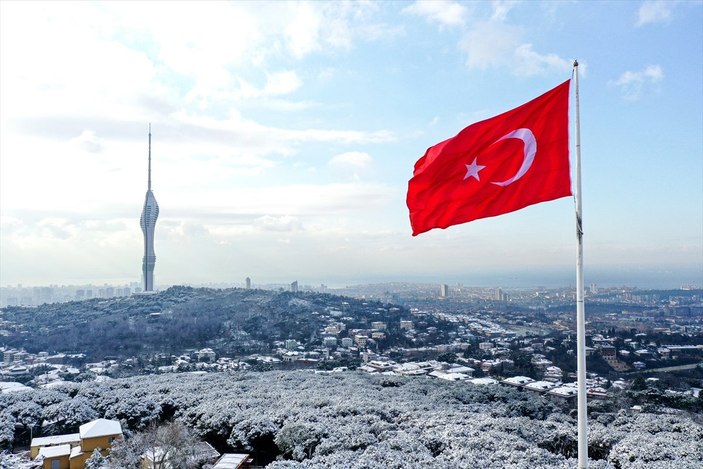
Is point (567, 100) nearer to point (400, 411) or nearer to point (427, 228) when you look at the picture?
point (427, 228)

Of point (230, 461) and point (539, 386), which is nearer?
point (230, 461)

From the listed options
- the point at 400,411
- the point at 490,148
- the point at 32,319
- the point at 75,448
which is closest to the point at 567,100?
the point at 490,148

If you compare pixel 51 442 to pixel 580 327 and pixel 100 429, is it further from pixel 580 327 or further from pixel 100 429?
pixel 580 327

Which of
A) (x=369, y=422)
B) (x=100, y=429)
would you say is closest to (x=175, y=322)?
(x=100, y=429)

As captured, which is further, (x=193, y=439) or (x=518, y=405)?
(x=518, y=405)

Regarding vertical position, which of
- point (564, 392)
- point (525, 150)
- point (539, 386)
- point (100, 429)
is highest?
point (525, 150)

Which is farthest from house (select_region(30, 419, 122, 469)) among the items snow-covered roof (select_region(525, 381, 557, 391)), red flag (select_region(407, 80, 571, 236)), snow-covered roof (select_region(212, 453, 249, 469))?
snow-covered roof (select_region(525, 381, 557, 391))

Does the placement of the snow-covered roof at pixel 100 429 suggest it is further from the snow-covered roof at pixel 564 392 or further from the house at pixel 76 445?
the snow-covered roof at pixel 564 392
